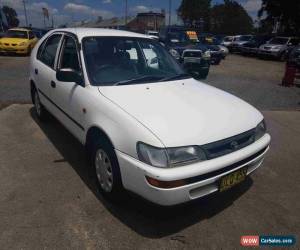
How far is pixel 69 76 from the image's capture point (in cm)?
329

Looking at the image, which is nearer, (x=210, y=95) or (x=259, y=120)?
(x=259, y=120)

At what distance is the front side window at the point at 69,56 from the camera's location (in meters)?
3.67

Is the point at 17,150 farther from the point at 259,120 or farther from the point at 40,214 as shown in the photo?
the point at 259,120

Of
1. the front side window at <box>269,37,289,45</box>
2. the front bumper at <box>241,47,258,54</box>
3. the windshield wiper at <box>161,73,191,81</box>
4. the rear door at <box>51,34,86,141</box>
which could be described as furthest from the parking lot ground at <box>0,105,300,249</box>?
the front bumper at <box>241,47,258,54</box>

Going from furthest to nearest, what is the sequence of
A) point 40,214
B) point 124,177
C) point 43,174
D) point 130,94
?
point 43,174 → point 130,94 → point 40,214 → point 124,177

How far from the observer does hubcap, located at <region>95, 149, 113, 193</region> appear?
2.92m

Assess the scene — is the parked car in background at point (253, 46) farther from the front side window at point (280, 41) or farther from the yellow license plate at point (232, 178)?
the yellow license plate at point (232, 178)

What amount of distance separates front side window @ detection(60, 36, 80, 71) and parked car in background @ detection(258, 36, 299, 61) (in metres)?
20.6

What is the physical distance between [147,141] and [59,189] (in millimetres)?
1461

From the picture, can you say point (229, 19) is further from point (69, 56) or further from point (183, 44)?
point (69, 56)

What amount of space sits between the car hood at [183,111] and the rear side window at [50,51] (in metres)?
1.60

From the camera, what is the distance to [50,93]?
4301 mm

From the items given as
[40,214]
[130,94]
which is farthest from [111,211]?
[130,94]

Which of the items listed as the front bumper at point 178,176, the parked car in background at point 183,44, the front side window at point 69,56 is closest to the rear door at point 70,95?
the front side window at point 69,56
